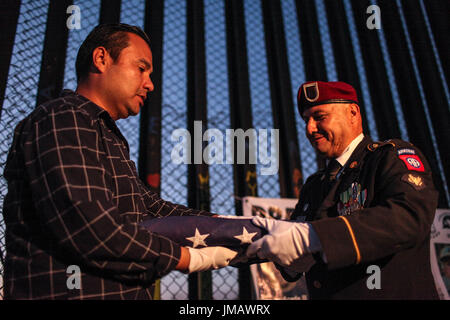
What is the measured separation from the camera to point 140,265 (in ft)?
3.78

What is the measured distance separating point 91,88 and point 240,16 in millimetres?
3454

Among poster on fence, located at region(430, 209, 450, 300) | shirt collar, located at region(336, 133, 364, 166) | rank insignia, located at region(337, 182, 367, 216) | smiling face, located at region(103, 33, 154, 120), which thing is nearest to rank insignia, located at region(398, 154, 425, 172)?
rank insignia, located at region(337, 182, 367, 216)

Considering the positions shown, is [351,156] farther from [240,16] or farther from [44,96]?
[240,16]

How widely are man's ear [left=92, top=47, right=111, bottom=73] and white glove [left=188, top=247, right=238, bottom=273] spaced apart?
39.1 inches

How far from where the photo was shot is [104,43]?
1.62 metres

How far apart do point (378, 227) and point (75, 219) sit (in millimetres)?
1172

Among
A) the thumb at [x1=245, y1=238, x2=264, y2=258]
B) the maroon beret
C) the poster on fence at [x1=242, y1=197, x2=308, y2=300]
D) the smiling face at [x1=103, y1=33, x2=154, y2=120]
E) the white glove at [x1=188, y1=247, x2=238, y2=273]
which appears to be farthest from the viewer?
the poster on fence at [x1=242, y1=197, x2=308, y2=300]

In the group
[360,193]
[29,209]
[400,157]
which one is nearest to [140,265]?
[29,209]

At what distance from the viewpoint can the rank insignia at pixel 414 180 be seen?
56.8 inches

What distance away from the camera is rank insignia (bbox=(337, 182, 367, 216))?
5.32 ft

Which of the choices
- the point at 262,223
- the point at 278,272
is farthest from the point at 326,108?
the point at 278,272

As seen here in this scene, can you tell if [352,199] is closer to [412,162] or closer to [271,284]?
[412,162]

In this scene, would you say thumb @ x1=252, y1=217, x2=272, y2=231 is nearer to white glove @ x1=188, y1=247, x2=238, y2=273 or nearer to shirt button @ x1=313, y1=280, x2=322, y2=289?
white glove @ x1=188, y1=247, x2=238, y2=273

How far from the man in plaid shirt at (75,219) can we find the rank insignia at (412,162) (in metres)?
1.05
